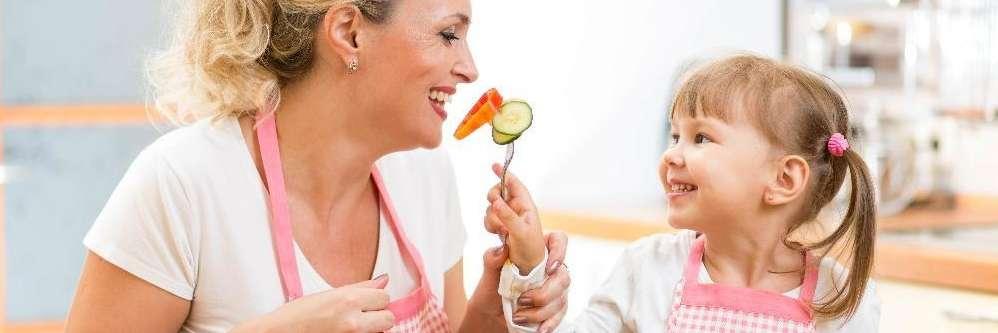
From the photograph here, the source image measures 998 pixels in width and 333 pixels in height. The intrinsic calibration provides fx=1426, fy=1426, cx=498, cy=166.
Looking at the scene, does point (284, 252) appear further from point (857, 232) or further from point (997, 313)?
point (997, 313)

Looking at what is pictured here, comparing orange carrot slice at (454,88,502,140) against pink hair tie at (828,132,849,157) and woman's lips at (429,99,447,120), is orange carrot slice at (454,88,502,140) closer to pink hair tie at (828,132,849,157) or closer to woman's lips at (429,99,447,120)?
woman's lips at (429,99,447,120)

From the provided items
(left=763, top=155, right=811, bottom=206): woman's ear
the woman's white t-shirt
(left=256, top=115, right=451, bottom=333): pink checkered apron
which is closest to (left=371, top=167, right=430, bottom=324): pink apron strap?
(left=256, top=115, right=451, bottom=333): pink checkered apron

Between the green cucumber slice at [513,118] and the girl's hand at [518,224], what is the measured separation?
0.17 feet

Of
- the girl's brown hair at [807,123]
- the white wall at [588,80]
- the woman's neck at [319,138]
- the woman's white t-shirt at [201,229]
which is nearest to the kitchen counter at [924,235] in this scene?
the white wall at [588,80]

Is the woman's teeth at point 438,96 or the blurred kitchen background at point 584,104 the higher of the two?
the woman's teeth at point 438,96

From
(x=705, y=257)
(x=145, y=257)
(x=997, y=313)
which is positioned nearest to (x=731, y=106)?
(x=705, y=257)

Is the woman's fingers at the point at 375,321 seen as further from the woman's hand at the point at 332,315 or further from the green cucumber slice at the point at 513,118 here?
the green cucumber slice at the point at 513,118

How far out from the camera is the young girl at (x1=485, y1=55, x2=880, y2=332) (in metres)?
1.60

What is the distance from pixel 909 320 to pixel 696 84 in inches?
40.1

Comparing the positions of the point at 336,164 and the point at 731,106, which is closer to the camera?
the point at 731,106

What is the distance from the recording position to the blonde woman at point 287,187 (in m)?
1.63

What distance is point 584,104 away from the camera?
355 cm

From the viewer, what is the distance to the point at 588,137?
11.7 ft

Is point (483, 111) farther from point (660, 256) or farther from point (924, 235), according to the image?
point (924, 235)
